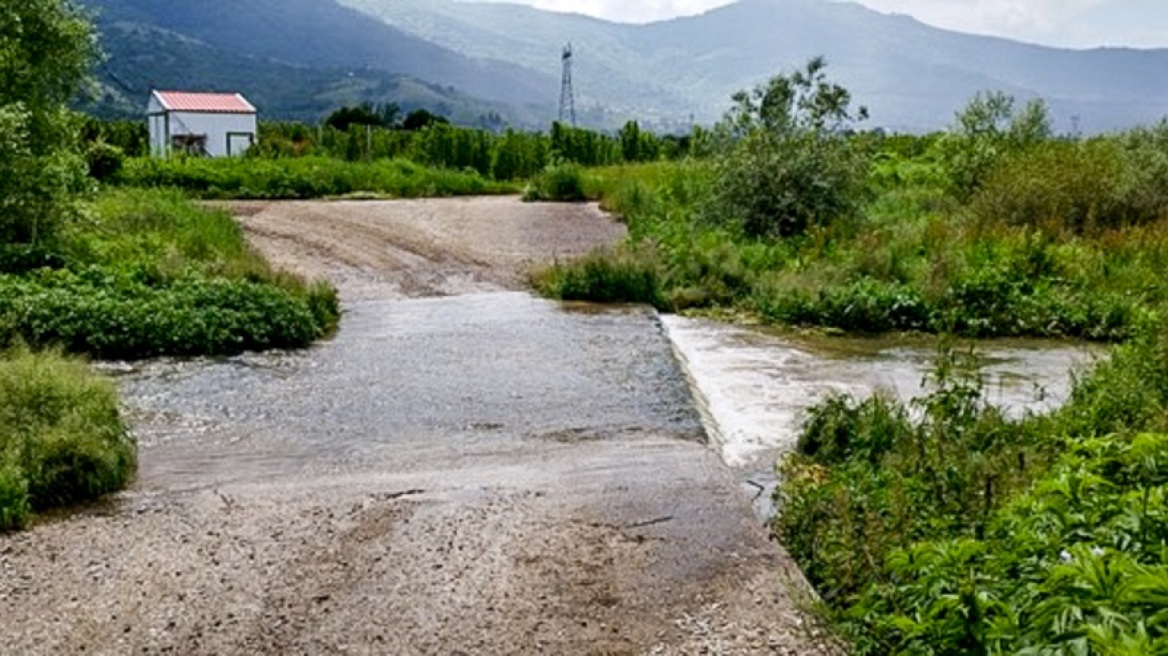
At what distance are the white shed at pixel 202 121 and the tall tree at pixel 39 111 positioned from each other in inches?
968

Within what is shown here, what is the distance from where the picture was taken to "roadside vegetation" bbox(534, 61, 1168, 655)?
9.80 feet

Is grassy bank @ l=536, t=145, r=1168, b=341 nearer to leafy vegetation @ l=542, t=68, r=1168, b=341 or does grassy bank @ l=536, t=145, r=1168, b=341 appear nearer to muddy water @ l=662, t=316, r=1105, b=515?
leafy vegetation @ l=542, t=68, r=1168, b=341

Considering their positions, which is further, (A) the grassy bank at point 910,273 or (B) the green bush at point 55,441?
(A) the grassy bank at point 910,273

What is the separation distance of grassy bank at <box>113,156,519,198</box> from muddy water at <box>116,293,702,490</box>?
12085mm

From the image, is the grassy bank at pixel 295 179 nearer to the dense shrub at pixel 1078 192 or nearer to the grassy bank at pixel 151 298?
the grassy bank at pixel 151 298

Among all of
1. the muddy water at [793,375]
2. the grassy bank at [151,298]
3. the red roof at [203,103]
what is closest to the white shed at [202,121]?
the red roof at [203,103]

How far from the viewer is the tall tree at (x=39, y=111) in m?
11.4

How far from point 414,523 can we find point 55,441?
6.84 ft

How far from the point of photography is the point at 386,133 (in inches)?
1235

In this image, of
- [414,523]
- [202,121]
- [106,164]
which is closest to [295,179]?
[106,164]

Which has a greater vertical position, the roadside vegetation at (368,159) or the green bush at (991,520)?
the roadside vegetation at (368,159)

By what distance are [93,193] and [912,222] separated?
11.3m

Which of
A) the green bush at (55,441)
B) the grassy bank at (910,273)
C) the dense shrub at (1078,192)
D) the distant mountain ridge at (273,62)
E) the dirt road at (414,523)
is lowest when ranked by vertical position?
the dirt road at (414,523)

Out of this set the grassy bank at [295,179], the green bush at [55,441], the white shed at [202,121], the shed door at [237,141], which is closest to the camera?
the green bush at [55,441]
